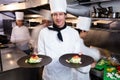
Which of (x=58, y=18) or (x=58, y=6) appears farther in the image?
(x=58, y=6)

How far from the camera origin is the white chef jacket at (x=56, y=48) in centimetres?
173

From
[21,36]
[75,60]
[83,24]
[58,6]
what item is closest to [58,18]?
[58,6]

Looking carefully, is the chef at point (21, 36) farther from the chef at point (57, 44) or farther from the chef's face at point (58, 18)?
the chef's face at point (58, 18)

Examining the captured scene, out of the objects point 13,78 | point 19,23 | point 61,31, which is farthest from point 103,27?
point 19,23

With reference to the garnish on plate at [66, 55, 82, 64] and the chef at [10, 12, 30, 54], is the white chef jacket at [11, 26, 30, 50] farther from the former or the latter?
the garnish on plate at [66, 55, 82, 64]

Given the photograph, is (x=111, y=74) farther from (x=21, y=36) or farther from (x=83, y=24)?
(x=21, y=36)

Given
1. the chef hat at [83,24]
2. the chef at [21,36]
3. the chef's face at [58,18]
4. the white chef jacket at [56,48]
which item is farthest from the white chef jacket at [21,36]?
the chef's face at [58,18]

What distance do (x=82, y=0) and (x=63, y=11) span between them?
1575 millimetres

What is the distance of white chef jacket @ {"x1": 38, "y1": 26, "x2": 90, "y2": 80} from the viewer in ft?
5.68

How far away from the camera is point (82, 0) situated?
3.17 meters

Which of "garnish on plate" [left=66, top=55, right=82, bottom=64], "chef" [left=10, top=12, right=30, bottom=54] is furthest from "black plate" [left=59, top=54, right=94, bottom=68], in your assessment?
"chef" [left=10, top=12, right=30, bottom=54]

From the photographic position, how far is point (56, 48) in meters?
1.73

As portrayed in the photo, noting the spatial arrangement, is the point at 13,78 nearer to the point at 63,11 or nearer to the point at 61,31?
the point at 61,31

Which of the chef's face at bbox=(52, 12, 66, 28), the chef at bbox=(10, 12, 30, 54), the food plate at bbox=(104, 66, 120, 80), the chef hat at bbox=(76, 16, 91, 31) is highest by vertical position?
the chef's face at bbox=(52, 12, 66, 28)
